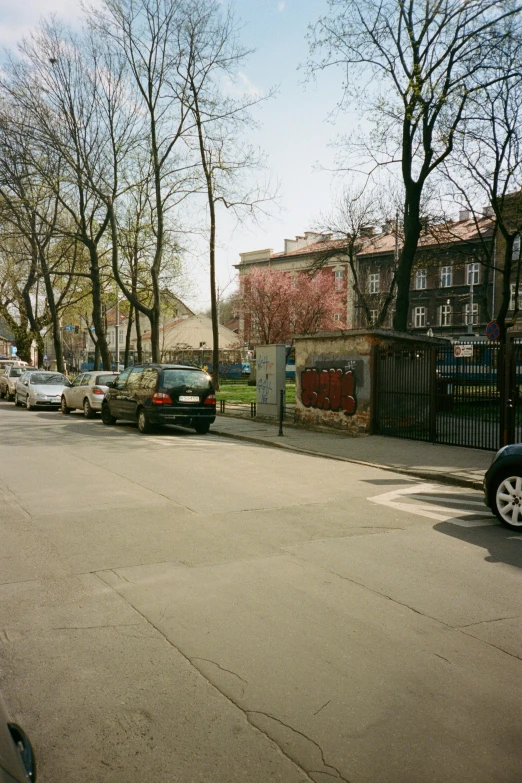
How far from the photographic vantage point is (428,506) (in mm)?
8891

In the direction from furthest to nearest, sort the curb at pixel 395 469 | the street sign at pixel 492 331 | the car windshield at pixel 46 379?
1. the car windshield at pixel 46 379
2. the street sign at pixel 492 331
3. the curb at pixel 395 469

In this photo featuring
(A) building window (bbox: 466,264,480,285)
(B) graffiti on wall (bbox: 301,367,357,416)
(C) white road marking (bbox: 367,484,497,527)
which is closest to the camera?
(C) white road marking (bbox: 367,484,497,527)

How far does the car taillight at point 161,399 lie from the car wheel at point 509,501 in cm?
1025

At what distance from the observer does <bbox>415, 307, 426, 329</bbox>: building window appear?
65875mm

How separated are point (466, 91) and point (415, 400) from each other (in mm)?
10727

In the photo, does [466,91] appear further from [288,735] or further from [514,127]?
[288,735]

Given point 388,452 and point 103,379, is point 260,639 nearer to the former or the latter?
point 388,452

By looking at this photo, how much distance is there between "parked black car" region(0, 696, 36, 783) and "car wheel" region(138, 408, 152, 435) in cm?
1504

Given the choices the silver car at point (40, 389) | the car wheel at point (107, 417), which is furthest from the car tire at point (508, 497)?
the silver car at point (40, 389)

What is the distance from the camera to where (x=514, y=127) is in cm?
2566

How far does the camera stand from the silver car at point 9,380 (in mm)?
34156

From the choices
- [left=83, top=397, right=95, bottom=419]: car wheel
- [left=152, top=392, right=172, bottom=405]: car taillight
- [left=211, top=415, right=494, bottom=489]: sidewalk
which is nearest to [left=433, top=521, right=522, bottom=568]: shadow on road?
[left=211, top=415, right=494, bottom=489]: sidewalk

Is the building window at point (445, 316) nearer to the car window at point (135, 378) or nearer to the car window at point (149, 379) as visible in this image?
the car window at point (135, 378)

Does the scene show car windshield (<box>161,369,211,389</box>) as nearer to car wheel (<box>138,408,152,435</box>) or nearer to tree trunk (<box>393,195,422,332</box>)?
car wheel (<box>138,408,152,435</box>)
